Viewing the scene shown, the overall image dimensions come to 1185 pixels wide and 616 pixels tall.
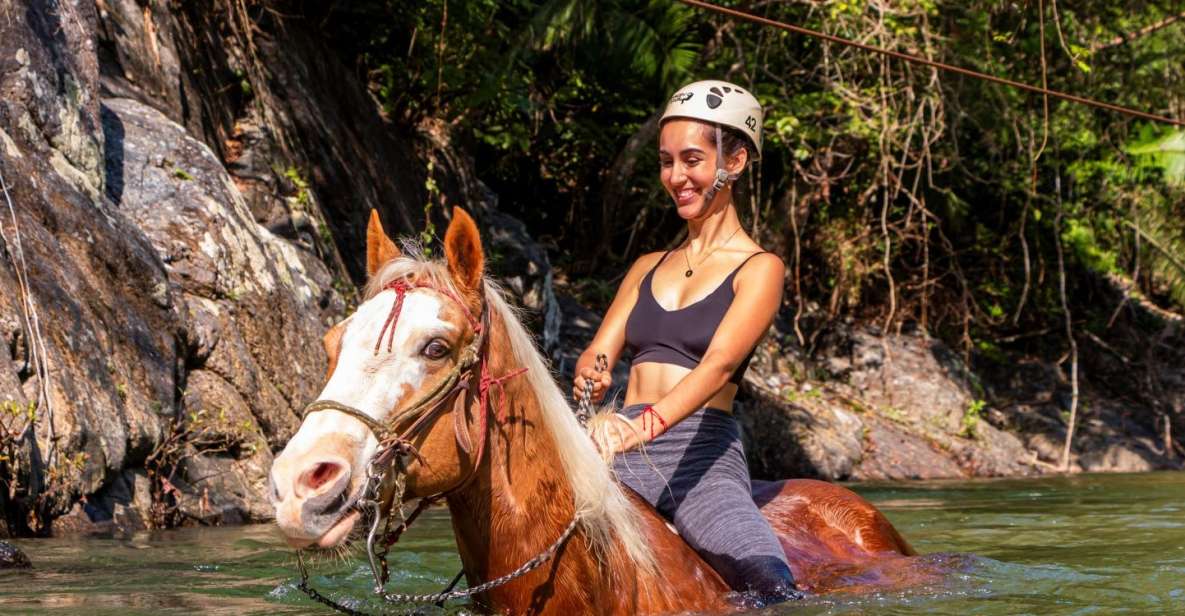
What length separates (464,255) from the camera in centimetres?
346

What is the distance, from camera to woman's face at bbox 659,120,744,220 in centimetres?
442

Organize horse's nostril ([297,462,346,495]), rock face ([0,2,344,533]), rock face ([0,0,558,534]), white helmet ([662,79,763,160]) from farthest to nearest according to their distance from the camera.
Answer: rock face ([0,0,558,534]) < rock face ([0,2,344,533]) < white helmet ([662,79,763,160]) < horse's nostril ([297,462,346,495])

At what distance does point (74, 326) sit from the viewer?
701cm

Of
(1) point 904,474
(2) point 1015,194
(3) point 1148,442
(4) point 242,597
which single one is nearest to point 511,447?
(4) point 242,597

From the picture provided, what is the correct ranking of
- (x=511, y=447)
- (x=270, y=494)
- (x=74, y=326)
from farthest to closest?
1. (x=74, y=326)
2. (x=511, y=447)
3. (x=270, y=494)

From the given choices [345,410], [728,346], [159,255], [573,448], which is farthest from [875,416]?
[345,410]

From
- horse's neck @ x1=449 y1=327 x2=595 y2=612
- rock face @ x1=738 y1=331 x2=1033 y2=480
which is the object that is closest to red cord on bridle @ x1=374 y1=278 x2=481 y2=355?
horse's neck @ x1=449 y1=327 x2=595 y2=612

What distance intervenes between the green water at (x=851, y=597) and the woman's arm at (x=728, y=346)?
71cm

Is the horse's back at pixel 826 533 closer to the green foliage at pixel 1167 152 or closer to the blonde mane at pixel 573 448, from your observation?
the blonde mane at pixel 573 448

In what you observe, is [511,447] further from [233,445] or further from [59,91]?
[59,91]

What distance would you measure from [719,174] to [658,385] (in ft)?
2.47

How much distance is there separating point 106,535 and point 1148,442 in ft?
41.9

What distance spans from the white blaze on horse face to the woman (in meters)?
0.76

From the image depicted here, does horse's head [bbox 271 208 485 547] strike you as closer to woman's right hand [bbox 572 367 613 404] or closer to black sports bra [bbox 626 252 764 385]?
woman's right hand [bbox 572 367 613 404]
